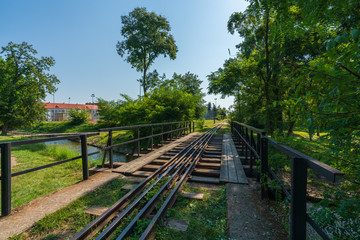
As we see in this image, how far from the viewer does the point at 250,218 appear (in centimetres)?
261

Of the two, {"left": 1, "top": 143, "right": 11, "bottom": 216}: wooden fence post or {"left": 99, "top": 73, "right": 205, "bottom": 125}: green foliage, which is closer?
{"left": 1, "top": 143, "right": 11, "bottom": 216}: wooden fence post

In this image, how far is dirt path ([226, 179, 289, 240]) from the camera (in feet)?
7.38

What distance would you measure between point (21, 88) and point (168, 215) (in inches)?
1273

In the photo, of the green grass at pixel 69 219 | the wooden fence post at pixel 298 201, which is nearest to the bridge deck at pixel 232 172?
the wooden fence post at pixel 298 201

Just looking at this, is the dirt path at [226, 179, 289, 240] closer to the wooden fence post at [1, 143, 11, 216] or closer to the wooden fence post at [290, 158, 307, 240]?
the wooden fence post at [290, 158, 307, 240]

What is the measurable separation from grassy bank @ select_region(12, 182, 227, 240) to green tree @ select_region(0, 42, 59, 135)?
28110 millimetres

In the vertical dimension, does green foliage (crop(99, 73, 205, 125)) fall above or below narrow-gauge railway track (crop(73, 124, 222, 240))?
above

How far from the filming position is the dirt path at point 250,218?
2250 mm

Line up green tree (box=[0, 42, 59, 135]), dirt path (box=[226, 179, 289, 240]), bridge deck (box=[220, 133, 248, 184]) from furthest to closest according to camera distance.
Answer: green tree (box=[0, 42, 59, 135]), bridge deck (box=[220, 133, 248, 184]), dirt path (box=[226, 179, 289, 240])

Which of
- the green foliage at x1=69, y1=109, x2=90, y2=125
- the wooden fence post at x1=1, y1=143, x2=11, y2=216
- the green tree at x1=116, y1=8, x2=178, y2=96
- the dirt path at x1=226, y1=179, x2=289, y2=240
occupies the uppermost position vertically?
the green tree at x1=116, y1=8, x2=178, y2=96

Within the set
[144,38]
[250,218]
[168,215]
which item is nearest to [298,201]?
[250,218]

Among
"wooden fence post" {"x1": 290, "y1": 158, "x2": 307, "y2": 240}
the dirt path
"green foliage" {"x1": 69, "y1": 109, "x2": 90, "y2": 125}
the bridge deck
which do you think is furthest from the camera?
"green foliage" {"x1": 69, "y1": 109, "x2": 90, "y2": 125}

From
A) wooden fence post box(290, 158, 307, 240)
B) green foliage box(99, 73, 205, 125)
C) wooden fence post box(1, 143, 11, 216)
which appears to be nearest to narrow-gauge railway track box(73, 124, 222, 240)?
wooden fence post box(1, 143, 11, 216)

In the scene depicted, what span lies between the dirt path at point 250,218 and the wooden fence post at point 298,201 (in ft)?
2.24
